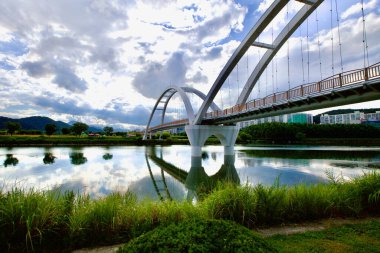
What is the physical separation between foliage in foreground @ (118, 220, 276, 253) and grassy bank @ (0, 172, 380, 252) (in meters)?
0.96

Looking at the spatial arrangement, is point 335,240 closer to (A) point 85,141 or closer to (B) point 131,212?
(B) point 131,212

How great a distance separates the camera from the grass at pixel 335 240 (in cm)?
364

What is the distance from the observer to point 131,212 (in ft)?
14.7

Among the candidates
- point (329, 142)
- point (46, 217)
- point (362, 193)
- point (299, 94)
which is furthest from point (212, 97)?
point (329, 142)

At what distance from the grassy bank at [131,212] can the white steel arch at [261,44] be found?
19141 mm

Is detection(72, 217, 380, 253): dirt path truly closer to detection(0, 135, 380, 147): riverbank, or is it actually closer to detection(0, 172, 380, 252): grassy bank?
detection(0, 172, 380, 252): grassy bank

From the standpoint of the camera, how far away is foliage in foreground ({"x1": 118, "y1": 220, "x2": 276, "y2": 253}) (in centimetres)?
217

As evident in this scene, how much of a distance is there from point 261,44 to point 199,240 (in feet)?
86.6

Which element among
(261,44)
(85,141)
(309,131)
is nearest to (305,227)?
(261,44)

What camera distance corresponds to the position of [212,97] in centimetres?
3259

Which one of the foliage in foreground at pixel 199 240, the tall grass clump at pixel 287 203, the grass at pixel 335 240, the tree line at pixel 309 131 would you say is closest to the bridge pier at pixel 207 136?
the tall grass clump at pixel 287 203

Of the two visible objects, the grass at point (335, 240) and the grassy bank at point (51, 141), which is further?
the grassy bank at point (51, 141)

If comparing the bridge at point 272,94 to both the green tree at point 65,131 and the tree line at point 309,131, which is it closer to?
the tree line at point 309,131

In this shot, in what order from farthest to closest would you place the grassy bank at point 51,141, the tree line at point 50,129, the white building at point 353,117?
the white building at point 353,117, the tree line at point 50,129, the grassy bank at point 51,141
